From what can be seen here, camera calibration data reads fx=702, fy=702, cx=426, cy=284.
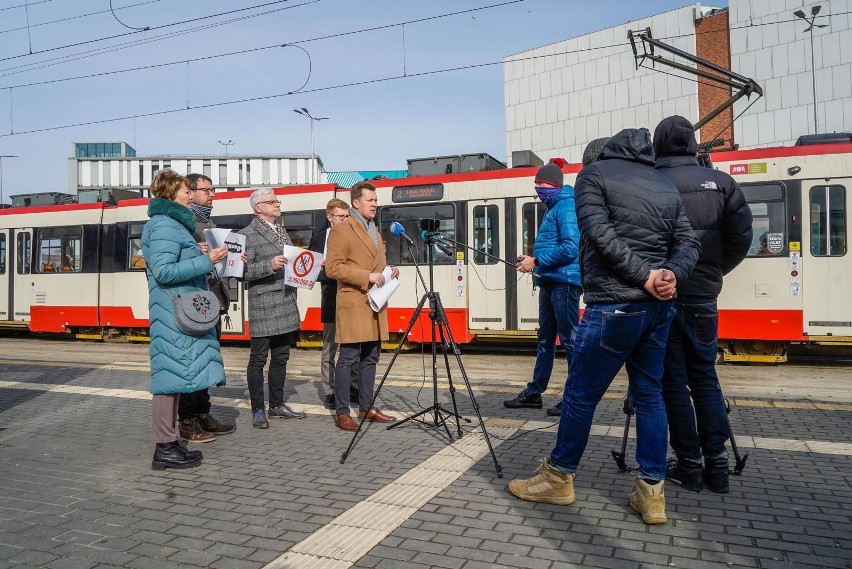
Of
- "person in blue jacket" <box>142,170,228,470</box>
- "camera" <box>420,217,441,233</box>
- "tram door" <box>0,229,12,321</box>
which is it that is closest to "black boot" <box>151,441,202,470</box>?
"person in blue jacket" <box>142,170,228,470</box>

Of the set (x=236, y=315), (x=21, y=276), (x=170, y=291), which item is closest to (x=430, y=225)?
(x=170, y=291)

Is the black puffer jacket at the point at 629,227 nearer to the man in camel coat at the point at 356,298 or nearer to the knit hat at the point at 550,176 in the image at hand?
the man in camel coat at the point at 356,298

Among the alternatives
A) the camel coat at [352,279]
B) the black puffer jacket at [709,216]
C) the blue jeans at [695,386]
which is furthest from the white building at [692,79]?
the blue jeans at [695,386]

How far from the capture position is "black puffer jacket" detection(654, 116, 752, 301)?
4.18 metres

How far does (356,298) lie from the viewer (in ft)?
19.3

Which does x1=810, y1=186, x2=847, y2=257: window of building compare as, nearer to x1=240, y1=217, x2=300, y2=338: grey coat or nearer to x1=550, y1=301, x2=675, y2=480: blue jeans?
x1=550, y1=301, x2=675, y2=480: blue jeans

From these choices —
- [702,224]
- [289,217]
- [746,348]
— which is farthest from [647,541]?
[289,217]

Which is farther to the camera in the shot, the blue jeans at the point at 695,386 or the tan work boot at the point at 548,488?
the blue jeans at the point at 695,386

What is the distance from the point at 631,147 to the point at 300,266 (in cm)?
343

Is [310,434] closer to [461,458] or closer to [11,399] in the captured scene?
[461,458]

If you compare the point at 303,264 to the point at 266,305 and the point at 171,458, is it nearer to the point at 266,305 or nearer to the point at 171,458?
the point at 266,305

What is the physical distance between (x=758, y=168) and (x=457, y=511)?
891 centimetres

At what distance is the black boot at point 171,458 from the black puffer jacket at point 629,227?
293 cm

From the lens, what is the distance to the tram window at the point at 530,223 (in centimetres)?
1209
